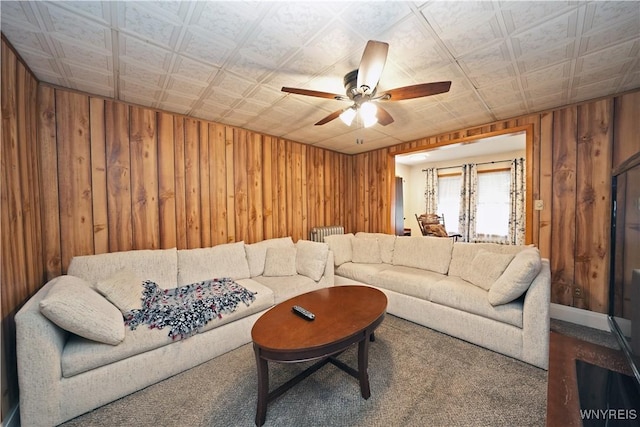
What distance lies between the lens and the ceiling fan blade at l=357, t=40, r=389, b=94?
133 cm

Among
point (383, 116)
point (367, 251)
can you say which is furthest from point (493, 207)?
point (383, 116)

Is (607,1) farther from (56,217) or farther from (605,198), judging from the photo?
(56,217)

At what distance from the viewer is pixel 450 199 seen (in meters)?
6.35

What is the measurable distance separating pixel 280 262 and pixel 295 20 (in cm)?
248

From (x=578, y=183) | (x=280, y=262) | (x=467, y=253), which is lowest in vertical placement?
(x=280, y=262)

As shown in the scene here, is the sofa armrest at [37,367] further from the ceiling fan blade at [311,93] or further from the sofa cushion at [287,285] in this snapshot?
the ceiling fan blade at [311,93]

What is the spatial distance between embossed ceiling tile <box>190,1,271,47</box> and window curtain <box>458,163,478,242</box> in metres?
6.13

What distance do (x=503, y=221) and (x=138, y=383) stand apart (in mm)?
6919

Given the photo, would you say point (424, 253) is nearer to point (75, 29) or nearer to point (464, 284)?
point (464, 284)

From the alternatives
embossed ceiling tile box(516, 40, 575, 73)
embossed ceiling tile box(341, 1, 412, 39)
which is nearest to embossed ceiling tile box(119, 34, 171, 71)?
embossed ceiling tile box(341, 1, 412, 39)

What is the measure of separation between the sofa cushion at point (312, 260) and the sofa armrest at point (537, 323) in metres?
1.98

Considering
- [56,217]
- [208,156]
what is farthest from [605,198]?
[56,217]

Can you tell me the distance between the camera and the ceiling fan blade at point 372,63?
4.38 feet

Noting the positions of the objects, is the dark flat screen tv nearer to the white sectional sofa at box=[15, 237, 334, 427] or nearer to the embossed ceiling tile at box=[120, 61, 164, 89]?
the white sectional sofa at box=[15, 237, 334, 427]
